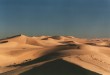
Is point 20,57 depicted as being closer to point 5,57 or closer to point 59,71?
point 5,57

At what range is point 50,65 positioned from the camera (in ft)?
69.0

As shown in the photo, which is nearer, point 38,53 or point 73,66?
point 73,66

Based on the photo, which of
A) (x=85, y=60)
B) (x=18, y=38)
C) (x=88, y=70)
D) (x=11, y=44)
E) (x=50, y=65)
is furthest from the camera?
(x=18, y=38)

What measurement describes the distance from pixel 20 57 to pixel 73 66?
1622 cm

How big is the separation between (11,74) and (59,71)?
2705mm

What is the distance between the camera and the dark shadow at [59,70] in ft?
64.1

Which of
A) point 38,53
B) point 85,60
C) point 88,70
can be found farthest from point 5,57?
point 88,70

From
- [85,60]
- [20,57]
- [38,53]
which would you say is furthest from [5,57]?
[85,60]

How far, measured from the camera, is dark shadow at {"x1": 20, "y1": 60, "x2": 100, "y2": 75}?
19.5 m

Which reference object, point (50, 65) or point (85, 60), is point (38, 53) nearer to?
Result: point (85, 60)

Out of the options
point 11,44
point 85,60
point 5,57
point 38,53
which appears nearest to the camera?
point 85,60

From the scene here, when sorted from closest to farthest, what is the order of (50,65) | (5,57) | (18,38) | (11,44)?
(50,65), (5,57), (11,44), (18,38)

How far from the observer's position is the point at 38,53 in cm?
3769

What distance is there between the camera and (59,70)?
2006 centimetres
